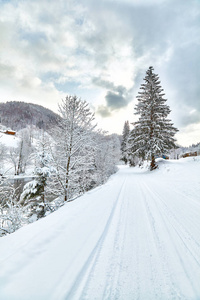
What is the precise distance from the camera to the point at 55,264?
1.64 m

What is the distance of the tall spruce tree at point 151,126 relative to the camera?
15227mm

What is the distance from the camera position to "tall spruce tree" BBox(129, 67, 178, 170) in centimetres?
1523

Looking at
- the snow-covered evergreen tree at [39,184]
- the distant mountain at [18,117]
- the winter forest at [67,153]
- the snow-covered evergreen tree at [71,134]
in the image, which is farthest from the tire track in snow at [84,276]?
the distant mountain at [18,117]

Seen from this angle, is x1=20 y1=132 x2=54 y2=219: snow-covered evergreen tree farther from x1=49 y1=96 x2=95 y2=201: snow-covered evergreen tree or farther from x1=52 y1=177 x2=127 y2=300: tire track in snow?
x1=52 y1=177 x2=127 y2=300: tire track in snow

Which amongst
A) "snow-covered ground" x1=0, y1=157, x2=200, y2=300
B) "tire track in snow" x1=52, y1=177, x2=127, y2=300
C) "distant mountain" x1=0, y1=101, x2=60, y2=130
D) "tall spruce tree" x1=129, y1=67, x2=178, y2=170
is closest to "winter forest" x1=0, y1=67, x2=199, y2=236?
"tall spruce tree" x1=129, y1=67, x2=178, y2=170

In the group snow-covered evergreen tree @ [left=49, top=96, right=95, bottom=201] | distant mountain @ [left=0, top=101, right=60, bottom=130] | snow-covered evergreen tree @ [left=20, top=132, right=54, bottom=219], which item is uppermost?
distant mountain @ [left=0, top=101, right=60, bottom=130]

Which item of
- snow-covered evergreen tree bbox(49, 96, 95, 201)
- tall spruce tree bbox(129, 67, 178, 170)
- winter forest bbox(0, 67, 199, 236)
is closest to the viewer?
winter forest bbox(0, 67, 199, 236)

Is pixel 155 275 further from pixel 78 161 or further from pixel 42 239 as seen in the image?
pixel 78 161

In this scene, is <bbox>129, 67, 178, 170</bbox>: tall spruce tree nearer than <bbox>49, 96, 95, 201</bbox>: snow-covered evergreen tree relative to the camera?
No

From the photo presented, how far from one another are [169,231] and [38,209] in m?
7.19

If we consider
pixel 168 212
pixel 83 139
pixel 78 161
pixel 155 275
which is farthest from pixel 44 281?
pixel 83 139

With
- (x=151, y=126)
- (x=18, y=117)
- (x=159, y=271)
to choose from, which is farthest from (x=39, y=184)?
(x=18, y=117)

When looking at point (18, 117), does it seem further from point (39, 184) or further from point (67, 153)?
point (67, 153)

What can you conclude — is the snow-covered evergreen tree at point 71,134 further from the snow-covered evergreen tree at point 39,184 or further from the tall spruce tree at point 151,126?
the tall spruce tree at point 151,126
